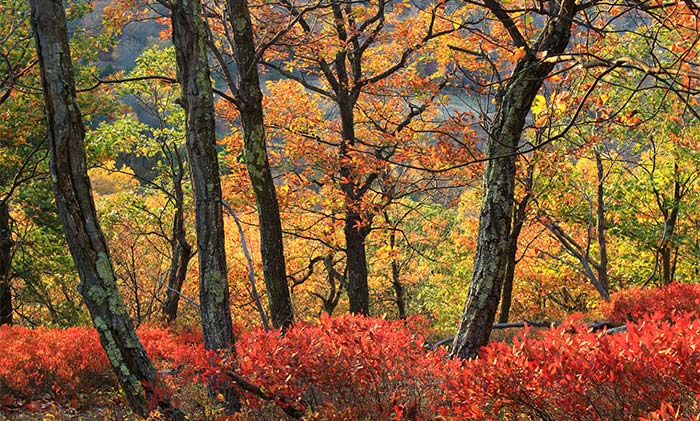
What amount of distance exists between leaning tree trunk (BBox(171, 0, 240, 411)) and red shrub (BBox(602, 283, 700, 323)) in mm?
6800

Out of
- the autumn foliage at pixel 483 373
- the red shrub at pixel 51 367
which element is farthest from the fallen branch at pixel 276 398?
the red shrub at pixel 51 367

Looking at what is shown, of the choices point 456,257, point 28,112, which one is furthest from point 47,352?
point 456,257

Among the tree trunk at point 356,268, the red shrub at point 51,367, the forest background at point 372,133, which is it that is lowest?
the red shrub at point 51,367

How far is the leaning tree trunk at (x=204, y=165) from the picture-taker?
4.59m

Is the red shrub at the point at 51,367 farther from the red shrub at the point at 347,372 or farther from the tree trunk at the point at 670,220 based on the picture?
the tree trunk at the point at 670,220

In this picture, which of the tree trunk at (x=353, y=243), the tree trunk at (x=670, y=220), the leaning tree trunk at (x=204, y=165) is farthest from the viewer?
the tree trunk at (x=670, y=220)

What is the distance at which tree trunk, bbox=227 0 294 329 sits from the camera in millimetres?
6457

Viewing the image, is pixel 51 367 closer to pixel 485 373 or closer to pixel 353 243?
pixel 485 373

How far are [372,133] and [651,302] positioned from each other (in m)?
6.00

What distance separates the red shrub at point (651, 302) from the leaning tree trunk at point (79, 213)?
296 inches

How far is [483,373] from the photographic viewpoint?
11.4 feet

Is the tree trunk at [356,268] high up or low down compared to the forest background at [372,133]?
down

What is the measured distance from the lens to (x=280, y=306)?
22.2 feet

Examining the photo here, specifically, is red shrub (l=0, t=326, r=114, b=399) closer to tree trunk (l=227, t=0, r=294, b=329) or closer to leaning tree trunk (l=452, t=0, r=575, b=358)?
tree trunk (l=227, t=0, r=294, b=329)
